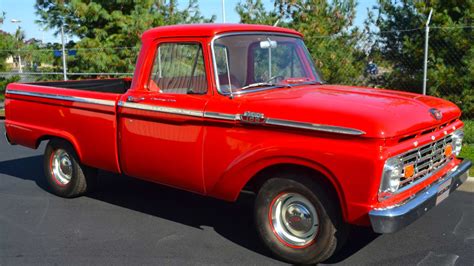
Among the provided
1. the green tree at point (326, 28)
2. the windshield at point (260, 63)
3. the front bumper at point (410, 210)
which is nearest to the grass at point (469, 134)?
the green tree at point (326, 28)

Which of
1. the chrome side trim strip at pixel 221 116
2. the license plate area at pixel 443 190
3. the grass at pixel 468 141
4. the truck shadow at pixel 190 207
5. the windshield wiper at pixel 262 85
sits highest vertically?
the windshield wiper at pixel 262 85

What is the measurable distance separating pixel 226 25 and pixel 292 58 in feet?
2.62

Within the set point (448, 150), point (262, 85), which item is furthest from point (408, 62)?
point (262, 85)

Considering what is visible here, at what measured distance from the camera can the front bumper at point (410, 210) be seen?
3.34 metres

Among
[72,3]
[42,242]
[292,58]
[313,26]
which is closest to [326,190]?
[292,58]

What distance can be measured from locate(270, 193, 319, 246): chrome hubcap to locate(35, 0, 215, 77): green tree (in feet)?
34.7

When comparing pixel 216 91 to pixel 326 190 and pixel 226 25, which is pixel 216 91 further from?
pixel 326 190

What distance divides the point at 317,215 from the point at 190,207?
2064mm

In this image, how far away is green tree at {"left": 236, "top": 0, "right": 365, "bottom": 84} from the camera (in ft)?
32.6

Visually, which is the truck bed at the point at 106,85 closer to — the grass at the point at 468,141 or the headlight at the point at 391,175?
the headlight at the point at 391,175

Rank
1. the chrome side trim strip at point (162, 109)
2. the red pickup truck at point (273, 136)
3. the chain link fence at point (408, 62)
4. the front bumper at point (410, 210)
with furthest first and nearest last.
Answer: the chain link fence at point (408, 62) < the chrome side trim strip at point (162, 109) < the red pickup truck at point (273, 136) < the front bumper at point (410, 210)

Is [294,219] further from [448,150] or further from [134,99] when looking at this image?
[134,99]

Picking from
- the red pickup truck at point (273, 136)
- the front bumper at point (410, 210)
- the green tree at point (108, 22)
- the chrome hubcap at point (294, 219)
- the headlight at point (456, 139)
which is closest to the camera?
the front bumper at point (410, 210)

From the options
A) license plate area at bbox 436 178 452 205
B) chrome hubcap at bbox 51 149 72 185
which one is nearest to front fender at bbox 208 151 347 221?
license plate area at bbox 436 178 452 205
